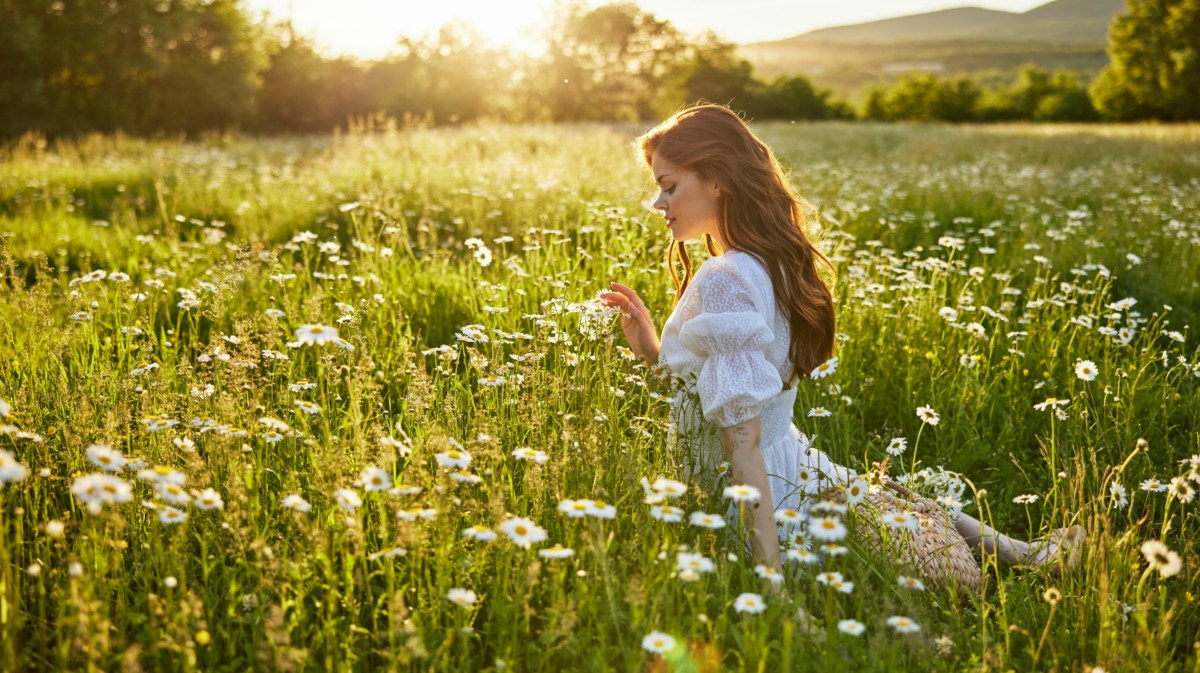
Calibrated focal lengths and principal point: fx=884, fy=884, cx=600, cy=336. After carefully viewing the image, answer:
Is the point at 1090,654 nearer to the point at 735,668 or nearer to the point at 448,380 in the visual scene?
the point at 735,668

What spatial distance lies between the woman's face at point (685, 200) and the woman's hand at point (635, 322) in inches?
11.8

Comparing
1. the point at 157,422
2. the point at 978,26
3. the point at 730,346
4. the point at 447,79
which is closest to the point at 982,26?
the point at 978,26

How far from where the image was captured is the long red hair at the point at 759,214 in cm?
288

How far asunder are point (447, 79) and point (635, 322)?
143ft

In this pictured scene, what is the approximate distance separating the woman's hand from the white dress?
0.73 feet

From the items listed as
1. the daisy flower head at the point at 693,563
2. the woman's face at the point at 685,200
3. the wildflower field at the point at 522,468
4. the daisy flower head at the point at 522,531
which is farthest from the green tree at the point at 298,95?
the daisy flower head at the point at 693,563

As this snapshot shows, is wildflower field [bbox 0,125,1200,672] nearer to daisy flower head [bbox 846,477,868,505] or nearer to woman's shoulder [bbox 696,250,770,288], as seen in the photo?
daisy flower head [bbox 846,477,868,505]

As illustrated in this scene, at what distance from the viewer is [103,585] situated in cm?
202

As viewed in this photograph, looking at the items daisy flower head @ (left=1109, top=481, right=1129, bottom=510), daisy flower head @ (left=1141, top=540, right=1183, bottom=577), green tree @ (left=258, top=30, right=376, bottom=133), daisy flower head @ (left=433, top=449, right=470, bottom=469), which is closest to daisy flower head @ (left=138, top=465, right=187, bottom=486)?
daisy flower head @ (left=433, top=449, right=470, bottom=469)

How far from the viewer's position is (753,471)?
8.52 ft

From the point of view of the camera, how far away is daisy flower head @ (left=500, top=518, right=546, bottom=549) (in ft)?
6.23

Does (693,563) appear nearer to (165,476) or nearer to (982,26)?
(165,476)

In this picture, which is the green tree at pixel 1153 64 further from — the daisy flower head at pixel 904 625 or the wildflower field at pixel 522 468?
the daisy flower head at pixel 904 625

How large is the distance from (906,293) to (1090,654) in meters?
3.18
